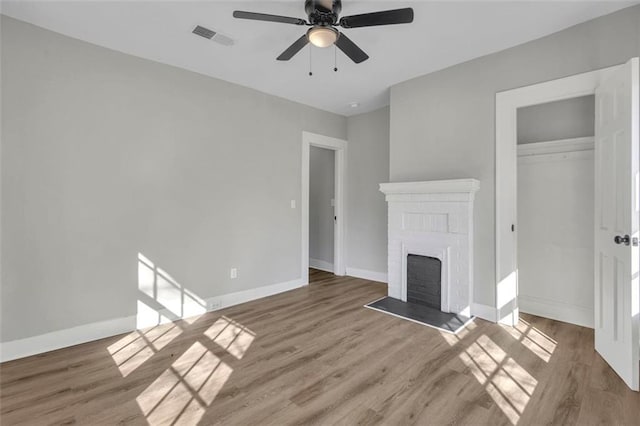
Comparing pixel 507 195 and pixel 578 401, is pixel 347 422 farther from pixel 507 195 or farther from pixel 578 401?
pixel 507 195

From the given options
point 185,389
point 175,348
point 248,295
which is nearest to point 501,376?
point 185,389

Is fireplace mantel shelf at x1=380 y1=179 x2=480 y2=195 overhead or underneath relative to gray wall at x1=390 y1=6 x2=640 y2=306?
underneath

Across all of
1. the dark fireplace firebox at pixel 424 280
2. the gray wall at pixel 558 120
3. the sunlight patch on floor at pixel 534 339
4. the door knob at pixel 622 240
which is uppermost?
the gray wall at pixel 558 120

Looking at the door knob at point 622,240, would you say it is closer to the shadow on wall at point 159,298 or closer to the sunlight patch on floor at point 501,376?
the sunlight patch on floor at point 501,376

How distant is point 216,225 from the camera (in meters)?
3.68

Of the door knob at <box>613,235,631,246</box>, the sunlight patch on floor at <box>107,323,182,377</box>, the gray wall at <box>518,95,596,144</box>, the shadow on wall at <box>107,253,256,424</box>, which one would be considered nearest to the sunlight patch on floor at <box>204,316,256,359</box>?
the shadow on wall at <box>107,253,256,424</box>

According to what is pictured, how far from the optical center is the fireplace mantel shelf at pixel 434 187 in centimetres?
317

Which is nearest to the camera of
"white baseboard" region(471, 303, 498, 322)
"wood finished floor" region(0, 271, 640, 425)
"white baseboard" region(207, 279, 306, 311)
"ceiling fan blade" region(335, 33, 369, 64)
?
"wood finished floor" region(0, 271, 640, 425)

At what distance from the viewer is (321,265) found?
5.97 meters

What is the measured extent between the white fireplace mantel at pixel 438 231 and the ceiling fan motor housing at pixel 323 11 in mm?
2026

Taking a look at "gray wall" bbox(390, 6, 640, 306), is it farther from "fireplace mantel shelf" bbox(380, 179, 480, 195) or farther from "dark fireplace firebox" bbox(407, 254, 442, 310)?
"dark fireplace firebox" bbox(407, 254, 442, 310)

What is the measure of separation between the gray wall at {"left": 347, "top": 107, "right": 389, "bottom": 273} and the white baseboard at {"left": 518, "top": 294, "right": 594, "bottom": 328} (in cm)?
189

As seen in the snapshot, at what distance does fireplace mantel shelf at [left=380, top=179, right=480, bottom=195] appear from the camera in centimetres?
317

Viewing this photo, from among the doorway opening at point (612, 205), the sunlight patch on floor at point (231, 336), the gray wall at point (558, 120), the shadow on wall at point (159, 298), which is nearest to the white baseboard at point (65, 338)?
the shadow on wall at point (159, 298)
